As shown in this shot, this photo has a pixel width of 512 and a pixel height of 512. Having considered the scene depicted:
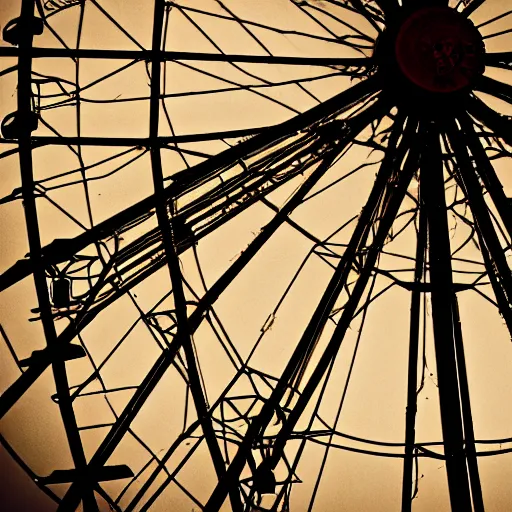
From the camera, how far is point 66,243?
6.07 m

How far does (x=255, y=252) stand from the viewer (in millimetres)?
6543

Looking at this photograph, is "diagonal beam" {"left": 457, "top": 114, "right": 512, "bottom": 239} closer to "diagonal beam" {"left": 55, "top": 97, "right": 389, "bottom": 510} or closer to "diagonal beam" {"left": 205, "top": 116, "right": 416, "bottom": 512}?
"diagonal beam" {"left": 205, "top": 116, "right": 416, "bottom": 512}

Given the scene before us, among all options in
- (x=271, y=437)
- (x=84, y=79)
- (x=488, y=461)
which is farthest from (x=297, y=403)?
(x=84, y=79)

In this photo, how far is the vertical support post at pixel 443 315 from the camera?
6.28 meters

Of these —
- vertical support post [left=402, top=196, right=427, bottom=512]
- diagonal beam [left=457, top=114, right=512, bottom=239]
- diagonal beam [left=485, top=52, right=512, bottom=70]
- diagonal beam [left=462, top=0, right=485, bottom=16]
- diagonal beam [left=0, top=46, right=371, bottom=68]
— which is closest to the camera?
diagonal beam [left=0, top=46, right=371, bottom=68]

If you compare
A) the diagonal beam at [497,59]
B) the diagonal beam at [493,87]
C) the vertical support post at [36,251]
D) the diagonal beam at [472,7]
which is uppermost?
the diagonal beam at [472,7]

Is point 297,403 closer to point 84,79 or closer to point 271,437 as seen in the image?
point 271,437

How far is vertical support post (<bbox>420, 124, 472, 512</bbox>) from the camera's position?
6277 mm

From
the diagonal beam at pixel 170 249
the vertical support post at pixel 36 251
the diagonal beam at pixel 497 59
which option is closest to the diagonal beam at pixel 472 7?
the diagonal beam at pixel 497 59

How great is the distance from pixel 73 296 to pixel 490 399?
3526mm

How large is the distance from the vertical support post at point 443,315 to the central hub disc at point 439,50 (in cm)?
38

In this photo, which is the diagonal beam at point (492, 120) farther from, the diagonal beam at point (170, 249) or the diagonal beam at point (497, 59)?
the diagonal beam at point (170, 249)

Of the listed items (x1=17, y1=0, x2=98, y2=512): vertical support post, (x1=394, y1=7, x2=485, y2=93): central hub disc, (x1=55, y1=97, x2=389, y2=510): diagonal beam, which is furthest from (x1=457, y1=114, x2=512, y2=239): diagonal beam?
(x1=17, y1=0, x2=98, y2=512): vertical support post

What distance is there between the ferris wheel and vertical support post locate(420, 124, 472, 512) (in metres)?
0.01
